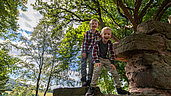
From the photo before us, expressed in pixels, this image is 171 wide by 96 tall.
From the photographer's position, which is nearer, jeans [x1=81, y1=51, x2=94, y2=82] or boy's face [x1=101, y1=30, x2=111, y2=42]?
boy's face [x1=101, y1=30, x2=111, y2=42]

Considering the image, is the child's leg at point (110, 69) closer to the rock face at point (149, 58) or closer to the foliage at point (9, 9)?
the rock face at point (149, 58)

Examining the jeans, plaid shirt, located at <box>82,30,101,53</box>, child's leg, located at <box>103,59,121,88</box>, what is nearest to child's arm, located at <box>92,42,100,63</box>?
child's leg, located at <box>103,59,121,88</box>

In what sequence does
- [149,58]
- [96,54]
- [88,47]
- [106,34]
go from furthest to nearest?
[88,47]
[106,34]
[96,54]
[149,58]

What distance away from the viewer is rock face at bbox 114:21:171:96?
2.66 metres

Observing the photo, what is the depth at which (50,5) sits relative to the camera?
10.5 meters

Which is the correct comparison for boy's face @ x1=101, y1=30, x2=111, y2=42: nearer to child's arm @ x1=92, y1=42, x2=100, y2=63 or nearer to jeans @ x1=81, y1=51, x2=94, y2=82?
child's arm @ x1=92, y1=42, x2=100, y2=63

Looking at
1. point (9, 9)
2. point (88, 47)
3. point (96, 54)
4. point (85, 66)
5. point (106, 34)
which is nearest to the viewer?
point (96, 54)

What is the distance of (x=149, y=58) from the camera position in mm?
2895

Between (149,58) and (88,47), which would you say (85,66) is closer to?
(88,47)

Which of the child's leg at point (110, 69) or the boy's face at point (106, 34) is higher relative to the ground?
the boy's face at point (106, 34)

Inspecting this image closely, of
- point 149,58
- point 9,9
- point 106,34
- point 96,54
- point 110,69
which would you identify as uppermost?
point 9,9

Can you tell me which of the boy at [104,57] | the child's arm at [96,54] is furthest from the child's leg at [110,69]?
the child's arm at [96,54]

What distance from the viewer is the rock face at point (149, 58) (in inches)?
105

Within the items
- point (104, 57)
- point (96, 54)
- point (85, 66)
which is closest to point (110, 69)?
point (104, 57)
